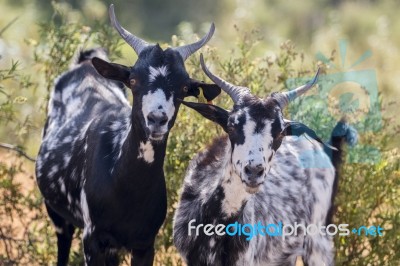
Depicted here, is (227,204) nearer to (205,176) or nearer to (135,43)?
(205,176)

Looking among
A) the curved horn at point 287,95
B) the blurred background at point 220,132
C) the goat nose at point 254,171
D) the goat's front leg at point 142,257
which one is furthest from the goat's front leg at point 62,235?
the goat nose at point 254,171

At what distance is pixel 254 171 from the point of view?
705 cm

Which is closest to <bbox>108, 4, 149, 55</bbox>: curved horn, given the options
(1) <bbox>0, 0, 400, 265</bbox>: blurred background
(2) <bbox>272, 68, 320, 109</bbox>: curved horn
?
(2) <bbox>272, 68, 320, 109</bbox>: curved horn

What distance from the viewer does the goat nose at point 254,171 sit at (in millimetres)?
7047

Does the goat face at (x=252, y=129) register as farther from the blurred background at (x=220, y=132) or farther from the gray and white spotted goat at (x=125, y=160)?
the blurred background at (x=220, y=132)

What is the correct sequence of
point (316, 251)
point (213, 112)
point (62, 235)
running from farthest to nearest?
point (62, 235)
point (316, 251)
point (213, 112)

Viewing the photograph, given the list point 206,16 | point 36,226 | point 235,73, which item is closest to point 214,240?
point 235,73

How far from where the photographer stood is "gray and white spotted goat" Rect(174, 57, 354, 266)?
23.9ft

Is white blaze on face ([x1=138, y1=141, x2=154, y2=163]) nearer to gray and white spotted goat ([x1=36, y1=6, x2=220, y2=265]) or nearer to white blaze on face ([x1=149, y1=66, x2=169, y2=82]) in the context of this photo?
gray and white spotted goat ([x1=36, y1=6, x2=220, y2=265])

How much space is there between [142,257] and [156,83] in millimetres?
1374

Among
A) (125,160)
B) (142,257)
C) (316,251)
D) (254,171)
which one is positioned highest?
(125,160)

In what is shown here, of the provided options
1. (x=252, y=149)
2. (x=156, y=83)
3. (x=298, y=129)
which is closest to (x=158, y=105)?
(x=156, y=83)

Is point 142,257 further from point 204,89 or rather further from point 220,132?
point 220,132

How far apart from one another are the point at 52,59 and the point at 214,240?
327cm
